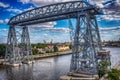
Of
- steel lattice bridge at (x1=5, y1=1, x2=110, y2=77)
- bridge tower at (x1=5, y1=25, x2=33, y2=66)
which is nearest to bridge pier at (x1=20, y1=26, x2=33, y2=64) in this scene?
bridge tower at (x1=5, y1=25, x2=33, y2=66)

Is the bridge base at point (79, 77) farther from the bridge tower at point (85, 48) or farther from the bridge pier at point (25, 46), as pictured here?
the bridge pier at point (25, 46)

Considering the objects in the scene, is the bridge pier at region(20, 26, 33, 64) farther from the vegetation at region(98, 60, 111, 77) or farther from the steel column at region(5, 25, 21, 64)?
the vegetation at region(98, 60, 111, 77)

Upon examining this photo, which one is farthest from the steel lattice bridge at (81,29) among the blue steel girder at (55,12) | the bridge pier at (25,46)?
the bridge pier at (25,46)

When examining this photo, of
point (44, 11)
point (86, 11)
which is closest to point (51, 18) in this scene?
point (44, 11)

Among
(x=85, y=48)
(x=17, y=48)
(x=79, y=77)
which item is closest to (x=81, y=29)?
(x=85, y=48)

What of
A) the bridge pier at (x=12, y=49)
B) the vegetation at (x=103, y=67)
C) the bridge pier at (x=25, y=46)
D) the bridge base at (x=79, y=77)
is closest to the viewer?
the bridge base at (x=79, y=77)

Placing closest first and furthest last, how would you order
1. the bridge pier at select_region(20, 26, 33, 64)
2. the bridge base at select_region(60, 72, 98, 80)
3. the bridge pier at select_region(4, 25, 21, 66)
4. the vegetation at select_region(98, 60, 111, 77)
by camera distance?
the bridge base at select_region(60, 72, 98, 80) < the vegetation at select_region(98, 60, 111, 77) < the bridge pier at select_region(4, 25, 21, 66) < the bridge pier at select_region(20, 26, 33, 64)
